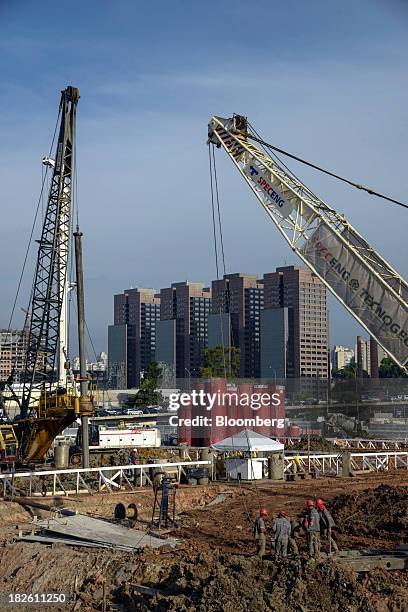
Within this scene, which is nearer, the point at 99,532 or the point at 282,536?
the point at 282,536

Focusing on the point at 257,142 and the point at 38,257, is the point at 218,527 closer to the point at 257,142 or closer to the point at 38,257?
the point at 257,142

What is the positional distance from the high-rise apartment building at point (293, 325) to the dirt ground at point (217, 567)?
132 m

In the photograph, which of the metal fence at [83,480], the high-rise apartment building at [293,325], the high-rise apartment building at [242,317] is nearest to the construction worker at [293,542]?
the metal fence at [83,480]

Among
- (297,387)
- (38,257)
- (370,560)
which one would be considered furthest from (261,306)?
(370,560)

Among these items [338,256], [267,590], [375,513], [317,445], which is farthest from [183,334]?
[267,590]

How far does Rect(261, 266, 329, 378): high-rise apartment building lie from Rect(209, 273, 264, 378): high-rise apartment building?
3877mm

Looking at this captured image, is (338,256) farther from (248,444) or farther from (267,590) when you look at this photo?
(267,590)

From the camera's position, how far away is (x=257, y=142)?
1531 inches

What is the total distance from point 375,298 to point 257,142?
11.7m

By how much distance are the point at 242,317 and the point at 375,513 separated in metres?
155

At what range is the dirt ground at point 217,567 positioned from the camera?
572 inches

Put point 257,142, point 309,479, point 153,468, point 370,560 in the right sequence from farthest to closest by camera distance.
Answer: point 257,142
point 309,479
point 153,468
point 370,560

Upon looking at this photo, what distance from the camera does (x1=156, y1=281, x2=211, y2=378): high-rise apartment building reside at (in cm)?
18588

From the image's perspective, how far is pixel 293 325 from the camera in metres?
173
